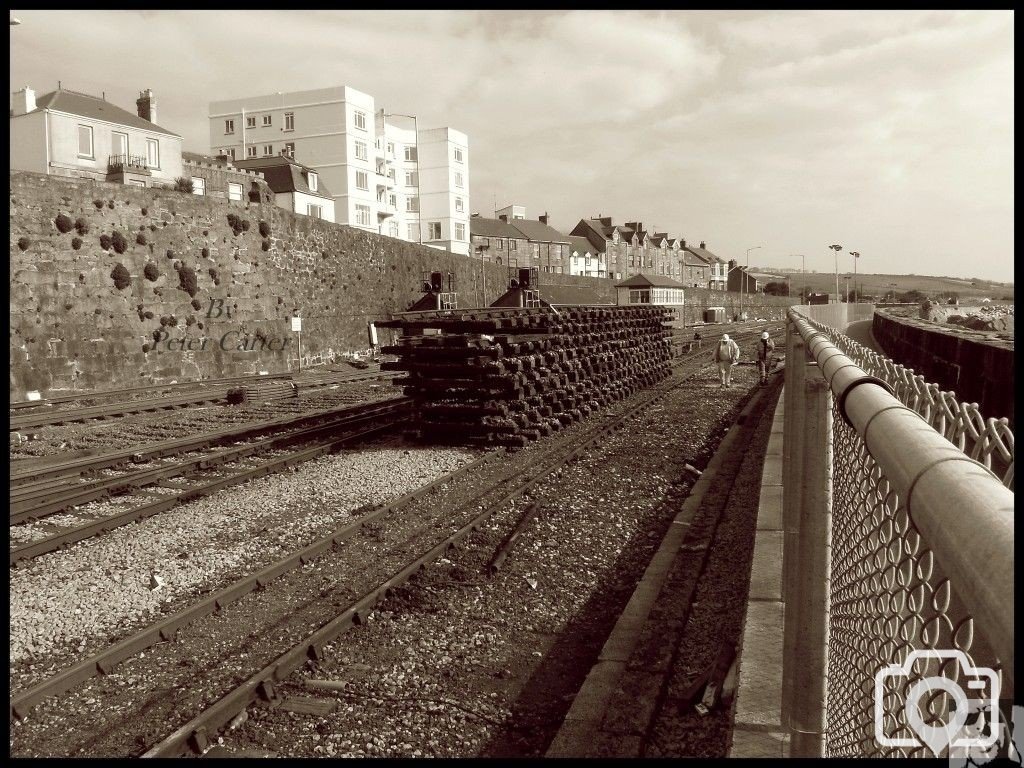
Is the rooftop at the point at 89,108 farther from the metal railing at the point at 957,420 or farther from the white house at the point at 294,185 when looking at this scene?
the metal railing at the point at 957,420

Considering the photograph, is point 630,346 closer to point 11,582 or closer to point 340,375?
point 340,375

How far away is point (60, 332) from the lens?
23250 mm

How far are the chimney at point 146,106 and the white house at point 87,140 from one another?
9.81ft

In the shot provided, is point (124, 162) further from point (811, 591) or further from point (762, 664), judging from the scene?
point (811, 591)

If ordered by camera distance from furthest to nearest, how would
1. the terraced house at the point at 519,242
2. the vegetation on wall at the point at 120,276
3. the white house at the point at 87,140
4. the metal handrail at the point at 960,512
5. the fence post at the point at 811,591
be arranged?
the terraced house at the point at 519,242 < the white house at the point at 87,140 < the vegetation on wall at the point at 120,276 < the fence post at the point at 811,591 < the metal handrail at the point at 960,512

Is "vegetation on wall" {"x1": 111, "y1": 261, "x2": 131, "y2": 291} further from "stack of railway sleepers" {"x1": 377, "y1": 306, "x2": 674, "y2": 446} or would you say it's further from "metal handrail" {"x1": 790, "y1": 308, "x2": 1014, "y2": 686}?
"metal handrail" {"x1": 790, "y1": 308, "x2": 1014, "y2": 686}

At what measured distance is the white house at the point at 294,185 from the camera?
53.3m

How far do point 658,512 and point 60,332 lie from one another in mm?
20265

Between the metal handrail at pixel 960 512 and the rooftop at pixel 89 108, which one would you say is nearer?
the metal handrail at pixel 960 512

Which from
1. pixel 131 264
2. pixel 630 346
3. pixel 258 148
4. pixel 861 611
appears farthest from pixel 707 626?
pixel 258 148

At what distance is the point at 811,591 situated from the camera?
297 cm

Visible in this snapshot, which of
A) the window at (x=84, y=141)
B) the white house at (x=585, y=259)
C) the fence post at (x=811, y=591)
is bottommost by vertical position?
the fence post at (x=811, y=591)

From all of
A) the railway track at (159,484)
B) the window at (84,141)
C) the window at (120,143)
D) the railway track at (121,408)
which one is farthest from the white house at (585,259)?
the railway track at (159,484)

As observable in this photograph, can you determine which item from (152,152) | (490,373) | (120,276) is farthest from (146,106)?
(490,373)
